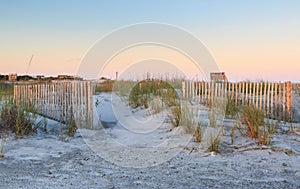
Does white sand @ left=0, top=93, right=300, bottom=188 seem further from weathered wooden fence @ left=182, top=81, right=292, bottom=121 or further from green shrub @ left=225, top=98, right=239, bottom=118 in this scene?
weathered wooden fence @ left=182, top=81, right=292, bottom=121

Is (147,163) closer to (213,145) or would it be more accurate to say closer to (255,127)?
(213,145)

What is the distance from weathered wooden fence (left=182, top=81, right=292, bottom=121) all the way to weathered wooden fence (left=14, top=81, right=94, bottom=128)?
368 cm

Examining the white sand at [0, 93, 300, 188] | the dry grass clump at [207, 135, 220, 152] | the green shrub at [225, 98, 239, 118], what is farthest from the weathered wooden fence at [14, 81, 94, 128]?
the green shrub at [225, 98, 239, 118]

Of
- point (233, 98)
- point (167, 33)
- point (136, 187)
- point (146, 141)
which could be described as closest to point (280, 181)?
point (136, 187)

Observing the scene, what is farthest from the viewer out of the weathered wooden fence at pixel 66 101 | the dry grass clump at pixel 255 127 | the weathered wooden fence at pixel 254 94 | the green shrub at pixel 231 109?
the weathered wooden fence at pixel 254 94

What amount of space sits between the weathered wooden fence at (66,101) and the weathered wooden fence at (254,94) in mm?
3683

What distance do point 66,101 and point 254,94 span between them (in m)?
5.99

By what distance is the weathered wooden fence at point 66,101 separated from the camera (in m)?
7.15

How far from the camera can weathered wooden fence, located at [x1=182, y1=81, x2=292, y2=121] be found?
920 centimetres

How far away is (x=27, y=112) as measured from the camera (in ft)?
20.3

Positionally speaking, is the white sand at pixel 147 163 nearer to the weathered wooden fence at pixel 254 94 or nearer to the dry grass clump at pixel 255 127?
the dry grass clump at pixel 255 127

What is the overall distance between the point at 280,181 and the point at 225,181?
2.16ft

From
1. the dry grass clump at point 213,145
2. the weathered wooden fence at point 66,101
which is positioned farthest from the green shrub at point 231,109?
the weathered wooden fence at point 66,101

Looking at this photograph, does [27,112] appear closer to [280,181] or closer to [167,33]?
[167,33]
